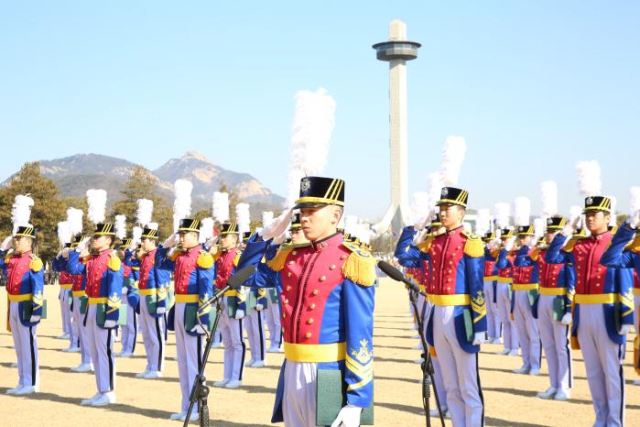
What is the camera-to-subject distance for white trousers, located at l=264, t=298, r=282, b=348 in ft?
64.4

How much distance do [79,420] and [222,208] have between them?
4021 millimetres

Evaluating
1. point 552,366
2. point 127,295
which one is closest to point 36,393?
point 127,295

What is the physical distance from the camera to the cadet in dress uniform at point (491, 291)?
18172mm

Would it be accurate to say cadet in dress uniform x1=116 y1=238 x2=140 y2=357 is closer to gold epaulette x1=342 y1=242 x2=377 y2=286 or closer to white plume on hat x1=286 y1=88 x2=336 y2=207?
white plume on hat x1=286 y1=88 x2=336 y2=207

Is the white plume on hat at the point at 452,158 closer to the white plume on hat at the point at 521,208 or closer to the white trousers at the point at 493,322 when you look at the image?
the white plume on hat at the point at 521,208

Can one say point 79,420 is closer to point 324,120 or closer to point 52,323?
point 324,120

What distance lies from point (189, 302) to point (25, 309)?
3.34 m

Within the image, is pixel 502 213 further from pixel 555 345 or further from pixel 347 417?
pixel 347 417

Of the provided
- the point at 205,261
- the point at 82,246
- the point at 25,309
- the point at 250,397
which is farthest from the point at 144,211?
the point at 250,397

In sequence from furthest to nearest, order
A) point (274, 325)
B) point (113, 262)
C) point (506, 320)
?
point (274, 325), point (506, 320), point (113, 262)

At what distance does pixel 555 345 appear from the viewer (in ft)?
40.7

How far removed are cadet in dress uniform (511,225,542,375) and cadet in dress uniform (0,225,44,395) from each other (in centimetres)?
845

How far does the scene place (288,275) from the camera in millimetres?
5820

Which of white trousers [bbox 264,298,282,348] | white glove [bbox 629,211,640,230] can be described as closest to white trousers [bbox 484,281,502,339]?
white trousers [bbox 264,298,282,348]
